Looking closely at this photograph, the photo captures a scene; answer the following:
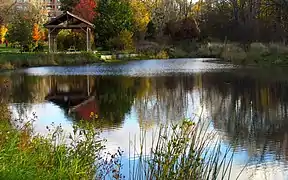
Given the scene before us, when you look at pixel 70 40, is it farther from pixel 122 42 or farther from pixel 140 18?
pixel 140 18

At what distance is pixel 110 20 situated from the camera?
4519cm

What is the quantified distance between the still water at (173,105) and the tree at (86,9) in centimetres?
2660

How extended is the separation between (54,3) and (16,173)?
111m

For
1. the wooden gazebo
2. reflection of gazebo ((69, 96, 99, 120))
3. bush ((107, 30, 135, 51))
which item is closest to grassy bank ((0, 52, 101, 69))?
the wooden gazebo

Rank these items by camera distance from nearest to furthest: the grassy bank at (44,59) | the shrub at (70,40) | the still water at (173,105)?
the still water at (173,105), the grassy bank at (44,59), the shrub at (70,40)

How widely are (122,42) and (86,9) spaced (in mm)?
8834

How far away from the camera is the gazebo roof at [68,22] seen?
3803 centimetres

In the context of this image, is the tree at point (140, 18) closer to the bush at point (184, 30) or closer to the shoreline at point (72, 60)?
the bush at point (184, 30)

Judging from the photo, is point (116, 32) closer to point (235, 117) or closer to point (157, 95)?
point (157, 95)

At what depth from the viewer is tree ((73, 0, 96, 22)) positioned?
50.2m

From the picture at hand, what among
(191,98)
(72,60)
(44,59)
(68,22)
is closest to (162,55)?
(68,22)

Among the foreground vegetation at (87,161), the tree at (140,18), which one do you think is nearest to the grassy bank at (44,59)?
the tree at (140,18)

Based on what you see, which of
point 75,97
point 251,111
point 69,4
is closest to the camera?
point 251,111

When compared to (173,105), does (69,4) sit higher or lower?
higher
